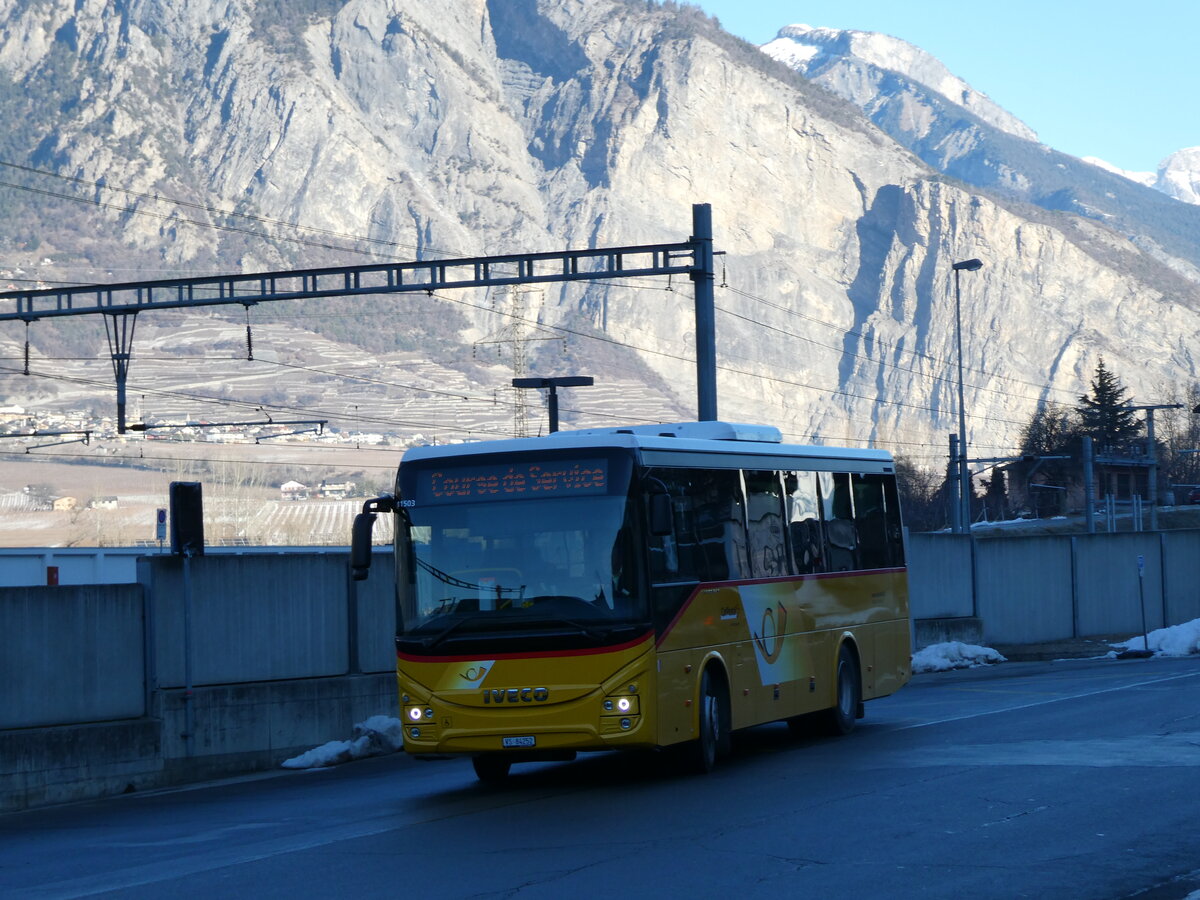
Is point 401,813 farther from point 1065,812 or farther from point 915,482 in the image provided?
point 915,482

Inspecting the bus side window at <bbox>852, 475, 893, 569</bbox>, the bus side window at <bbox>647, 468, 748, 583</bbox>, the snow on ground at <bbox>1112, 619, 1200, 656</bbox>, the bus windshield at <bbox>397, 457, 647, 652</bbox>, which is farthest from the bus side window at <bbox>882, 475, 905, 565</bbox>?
the snow on ground at <bbox>1112, 619, 1200, 656</bbox>

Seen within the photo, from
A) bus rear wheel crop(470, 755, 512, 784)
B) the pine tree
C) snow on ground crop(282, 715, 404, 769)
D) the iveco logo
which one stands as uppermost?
the pine tree

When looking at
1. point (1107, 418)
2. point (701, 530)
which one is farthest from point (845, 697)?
point (1107, 418)

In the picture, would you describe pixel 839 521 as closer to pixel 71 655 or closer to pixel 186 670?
pixel 186 670

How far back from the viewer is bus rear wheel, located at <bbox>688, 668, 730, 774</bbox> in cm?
1417

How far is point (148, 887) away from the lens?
9.80 meters

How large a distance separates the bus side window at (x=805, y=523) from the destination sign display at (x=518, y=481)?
3432 millimetres

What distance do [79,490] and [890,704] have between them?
424ft

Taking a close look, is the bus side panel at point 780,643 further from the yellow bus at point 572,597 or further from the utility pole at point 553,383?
the utility pole at point 553,383

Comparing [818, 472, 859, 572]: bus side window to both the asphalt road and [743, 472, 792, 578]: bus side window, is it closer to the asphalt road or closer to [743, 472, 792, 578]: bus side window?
[743, 472, 792, 578]: bus side window

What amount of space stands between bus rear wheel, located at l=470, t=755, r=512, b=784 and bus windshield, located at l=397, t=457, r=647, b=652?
1.46 metres

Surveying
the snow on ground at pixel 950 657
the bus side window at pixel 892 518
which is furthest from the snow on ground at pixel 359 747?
the snow on ground at pixel 950 657

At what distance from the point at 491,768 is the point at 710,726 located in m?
1.91

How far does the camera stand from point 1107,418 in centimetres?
12025
